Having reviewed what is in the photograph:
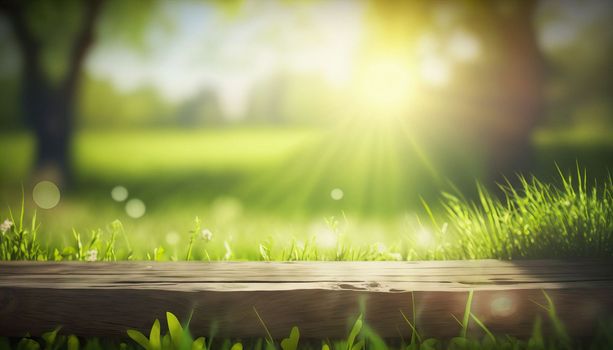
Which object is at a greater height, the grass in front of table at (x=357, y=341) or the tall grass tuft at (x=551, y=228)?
the tall grass tuft at (x=551, y=228)

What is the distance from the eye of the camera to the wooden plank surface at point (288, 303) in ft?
6.90

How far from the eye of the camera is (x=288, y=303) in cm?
210

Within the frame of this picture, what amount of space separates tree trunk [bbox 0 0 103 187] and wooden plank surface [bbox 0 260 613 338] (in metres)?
6.12

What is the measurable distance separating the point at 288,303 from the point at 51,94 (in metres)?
6.96

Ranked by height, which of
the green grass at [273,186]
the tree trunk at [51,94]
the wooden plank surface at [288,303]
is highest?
the tree trunk at [51,94]

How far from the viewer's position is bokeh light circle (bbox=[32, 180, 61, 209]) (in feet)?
19.9

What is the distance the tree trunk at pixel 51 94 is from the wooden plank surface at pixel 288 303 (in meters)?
6.12

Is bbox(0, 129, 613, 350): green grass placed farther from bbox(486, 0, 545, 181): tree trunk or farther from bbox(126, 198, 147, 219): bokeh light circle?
bbox(486, 0, 545, 181): tree trunk

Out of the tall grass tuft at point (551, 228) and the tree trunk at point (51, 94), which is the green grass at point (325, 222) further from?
the tree trunk at point (51, 94)

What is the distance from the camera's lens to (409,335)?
2182 mm

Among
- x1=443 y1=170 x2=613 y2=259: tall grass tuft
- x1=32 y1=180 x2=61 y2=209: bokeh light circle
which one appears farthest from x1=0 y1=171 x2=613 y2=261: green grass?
x1=32 y1=180 x2=61 y2=209: bokeh light circle

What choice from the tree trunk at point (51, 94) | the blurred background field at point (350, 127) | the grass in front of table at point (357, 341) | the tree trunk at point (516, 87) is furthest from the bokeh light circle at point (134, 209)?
the tree trunk at point (516, 87)

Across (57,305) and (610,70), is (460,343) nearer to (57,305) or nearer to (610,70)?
(57,305)

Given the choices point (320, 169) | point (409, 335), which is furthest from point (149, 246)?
point (320, 169)
